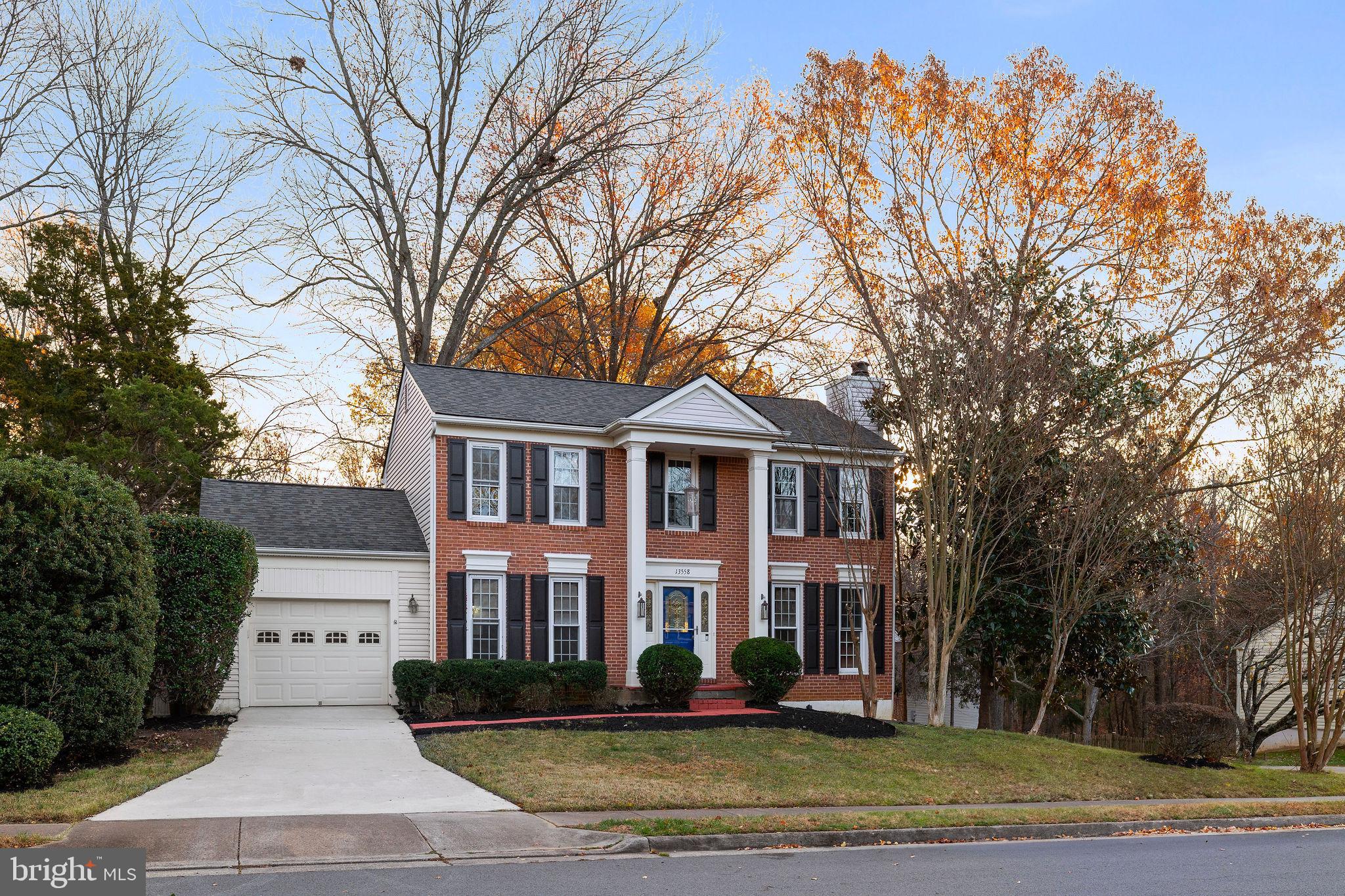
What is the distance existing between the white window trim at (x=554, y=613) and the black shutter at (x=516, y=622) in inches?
19.5

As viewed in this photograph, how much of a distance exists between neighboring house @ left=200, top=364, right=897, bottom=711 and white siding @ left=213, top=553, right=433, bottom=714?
32 mm

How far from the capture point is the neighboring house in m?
21.6

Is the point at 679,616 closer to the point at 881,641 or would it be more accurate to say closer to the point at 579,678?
the point at 579,678

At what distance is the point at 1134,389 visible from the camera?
24.2 m

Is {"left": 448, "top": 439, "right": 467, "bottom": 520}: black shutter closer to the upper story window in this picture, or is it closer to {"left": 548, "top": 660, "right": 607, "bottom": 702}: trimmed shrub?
{"left": 548, "top": 660, "right": 607, "bottom": 702}: trimmed shrub

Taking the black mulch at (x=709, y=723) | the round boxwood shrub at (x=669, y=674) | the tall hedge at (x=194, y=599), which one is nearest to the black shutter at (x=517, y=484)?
the round boxwood shrub at (x=669, y=674)

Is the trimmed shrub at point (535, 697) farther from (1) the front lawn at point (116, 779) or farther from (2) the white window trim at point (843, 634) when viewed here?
(2) the white window trim at point (843, 634)

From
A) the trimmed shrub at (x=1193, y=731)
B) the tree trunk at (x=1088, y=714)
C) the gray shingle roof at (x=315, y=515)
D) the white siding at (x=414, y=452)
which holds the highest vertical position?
the white siding at (x=414, y=452)

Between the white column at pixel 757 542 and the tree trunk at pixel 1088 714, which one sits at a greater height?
the white column at pixel 757 542

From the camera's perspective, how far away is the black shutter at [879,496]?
83.0ft

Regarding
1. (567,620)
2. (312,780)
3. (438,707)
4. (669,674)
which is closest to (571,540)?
(567,620)

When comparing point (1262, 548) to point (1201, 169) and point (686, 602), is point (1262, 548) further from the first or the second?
point (686, 602)

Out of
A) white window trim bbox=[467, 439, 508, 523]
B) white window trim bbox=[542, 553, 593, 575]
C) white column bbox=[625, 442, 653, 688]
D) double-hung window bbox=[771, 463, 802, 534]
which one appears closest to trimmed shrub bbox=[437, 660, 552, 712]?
white window trim bbox=[542, 553, 593, 575]

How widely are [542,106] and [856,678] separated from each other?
718 inches
